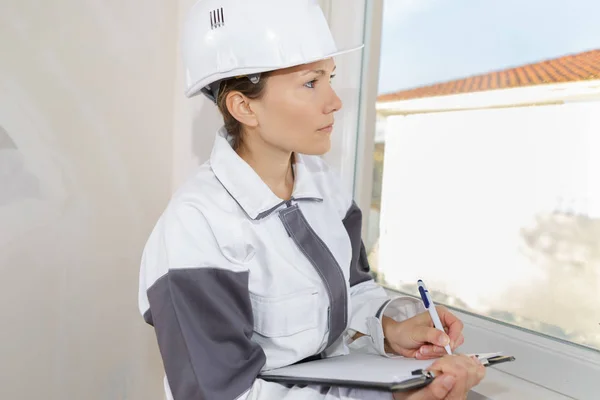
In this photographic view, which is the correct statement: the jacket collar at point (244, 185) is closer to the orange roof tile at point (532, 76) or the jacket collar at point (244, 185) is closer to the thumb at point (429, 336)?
the thumb at point (429, 336)

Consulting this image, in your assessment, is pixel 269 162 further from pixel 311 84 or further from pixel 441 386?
pixel 441 386

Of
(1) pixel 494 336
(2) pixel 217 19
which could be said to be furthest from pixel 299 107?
(1) pixel 494 336

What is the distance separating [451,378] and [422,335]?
0.15 meters

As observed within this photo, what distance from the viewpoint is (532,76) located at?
93 centimetres

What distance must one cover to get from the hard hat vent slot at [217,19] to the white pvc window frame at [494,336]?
42 cm

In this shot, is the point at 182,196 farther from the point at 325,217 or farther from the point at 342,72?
the point at 342,72

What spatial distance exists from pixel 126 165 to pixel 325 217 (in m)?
0.52

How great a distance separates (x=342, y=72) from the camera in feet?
3.79

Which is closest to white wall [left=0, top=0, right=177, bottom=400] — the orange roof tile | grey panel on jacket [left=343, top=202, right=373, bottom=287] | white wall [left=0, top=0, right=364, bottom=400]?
white wall [left=0, top=0, right=364, bottom=400]

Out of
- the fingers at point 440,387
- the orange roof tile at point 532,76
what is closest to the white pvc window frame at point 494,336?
the orange roof tile at point 532,76

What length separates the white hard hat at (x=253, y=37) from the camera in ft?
2.53

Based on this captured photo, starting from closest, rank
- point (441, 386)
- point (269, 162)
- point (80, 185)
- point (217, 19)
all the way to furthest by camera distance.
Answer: point (441, 386) → point (217, 19) → point (269, 162) → point (80, 185)

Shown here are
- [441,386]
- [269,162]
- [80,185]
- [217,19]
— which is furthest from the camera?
[80,185]

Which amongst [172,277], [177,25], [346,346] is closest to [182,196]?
[172,277]
